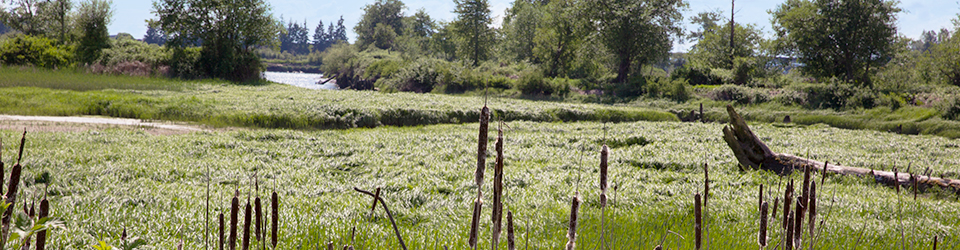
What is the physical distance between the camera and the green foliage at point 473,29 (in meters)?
51.4

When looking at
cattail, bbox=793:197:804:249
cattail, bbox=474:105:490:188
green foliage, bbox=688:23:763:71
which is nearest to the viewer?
cattail, bbox=474:105:490:188

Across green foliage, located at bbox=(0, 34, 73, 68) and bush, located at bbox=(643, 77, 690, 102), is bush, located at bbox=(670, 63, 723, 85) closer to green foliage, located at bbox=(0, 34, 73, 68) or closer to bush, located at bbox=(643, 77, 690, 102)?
bush, located at bbox=(643, 77, 690, 102)

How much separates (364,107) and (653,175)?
1385 cm

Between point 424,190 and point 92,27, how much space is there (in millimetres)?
45540

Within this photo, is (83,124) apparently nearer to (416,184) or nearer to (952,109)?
(416,184)

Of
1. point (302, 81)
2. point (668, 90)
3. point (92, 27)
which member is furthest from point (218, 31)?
point (668, 90)

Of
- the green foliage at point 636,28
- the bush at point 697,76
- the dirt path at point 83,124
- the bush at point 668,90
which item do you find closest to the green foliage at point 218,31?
the dirt path at point 83,124

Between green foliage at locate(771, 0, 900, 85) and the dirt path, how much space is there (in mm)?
38758

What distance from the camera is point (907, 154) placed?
12.2m

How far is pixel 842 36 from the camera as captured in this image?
32.8 meters

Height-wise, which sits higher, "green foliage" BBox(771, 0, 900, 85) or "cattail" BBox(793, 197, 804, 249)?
"green foliage" BBox(771, 0, 900, 85)

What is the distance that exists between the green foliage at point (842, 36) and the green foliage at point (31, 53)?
5288 cm

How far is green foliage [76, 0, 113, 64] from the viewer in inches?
1485

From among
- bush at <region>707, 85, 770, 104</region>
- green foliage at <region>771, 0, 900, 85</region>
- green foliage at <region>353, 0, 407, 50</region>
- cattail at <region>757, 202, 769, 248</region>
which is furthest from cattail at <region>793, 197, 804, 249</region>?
green foliage at <region>353, 0, 407, 50</region>
